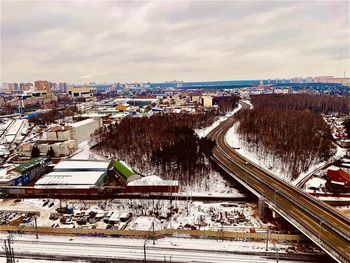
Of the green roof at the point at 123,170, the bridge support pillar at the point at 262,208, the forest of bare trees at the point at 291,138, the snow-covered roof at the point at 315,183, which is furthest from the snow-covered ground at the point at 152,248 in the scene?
the forest of bare trees at the point at 291,138

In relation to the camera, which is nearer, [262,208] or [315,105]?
[262,208]

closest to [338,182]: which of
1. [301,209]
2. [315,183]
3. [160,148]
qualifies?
[315,183]

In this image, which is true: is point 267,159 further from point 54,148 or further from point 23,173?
point 54,148

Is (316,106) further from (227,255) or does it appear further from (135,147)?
(227,255)

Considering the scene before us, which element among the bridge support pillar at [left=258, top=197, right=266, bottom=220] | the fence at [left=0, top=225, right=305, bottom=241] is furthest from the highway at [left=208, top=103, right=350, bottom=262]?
the fence at [left=0, top=225, right=305, bottom=241]

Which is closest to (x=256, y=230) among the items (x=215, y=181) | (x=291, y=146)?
(x=215, y=181)
